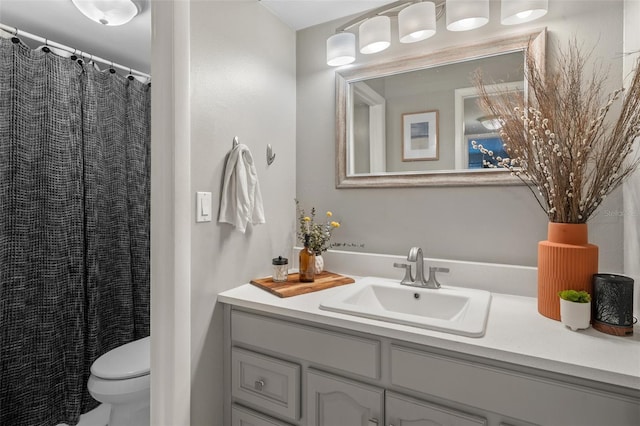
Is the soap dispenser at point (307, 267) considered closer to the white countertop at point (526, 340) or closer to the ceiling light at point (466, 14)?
the white countertop at point (526, 340)

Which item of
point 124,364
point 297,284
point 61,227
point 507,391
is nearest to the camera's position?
point 507,391

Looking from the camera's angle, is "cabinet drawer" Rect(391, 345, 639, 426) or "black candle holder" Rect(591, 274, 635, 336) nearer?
"cabinet drawer" Rect(391, 345, 639, 426)

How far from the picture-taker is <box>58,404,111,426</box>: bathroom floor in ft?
6.36

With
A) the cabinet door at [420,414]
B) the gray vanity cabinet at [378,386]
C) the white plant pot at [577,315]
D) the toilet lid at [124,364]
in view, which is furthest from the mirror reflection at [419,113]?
the toilet lid at [124,364]

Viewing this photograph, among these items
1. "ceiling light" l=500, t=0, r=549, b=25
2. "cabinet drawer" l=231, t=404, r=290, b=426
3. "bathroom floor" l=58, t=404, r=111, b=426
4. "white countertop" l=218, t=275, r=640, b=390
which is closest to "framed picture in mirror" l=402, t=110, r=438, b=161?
"ceiling light" l=500, t=0, r=549, b=25

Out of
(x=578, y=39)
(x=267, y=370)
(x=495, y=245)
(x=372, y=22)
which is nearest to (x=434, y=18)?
(x=372, y=22)

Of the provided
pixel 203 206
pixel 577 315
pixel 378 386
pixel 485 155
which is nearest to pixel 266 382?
pixel 378 386

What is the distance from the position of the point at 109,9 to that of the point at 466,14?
1608mm

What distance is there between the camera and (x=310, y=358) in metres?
1.15

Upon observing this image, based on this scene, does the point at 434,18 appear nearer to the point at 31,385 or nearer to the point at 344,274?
the point at 344,274

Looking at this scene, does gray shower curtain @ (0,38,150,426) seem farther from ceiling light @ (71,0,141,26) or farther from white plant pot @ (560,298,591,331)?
white plant pot @ (560,298,591,331)

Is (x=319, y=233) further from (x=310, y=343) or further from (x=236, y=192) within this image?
(x=310, y=343)

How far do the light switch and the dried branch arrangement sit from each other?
1.14 m

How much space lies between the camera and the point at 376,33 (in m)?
1.52
